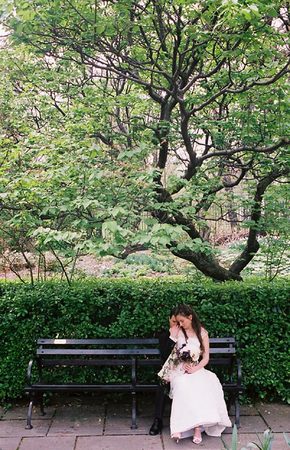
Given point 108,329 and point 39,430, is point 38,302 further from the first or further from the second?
point 39,430

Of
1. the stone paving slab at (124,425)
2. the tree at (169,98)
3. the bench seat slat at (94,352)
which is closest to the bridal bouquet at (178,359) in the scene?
the bench seat slat at (94,352)

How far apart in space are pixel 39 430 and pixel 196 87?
215 inches

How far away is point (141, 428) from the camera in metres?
4.49

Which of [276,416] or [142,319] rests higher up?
[142,319]

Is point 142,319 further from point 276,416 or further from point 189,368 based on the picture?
point 276,416

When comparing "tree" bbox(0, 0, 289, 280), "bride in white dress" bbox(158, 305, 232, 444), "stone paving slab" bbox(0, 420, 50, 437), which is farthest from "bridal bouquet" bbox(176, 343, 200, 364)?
"stone paving slab" bbox(0, 420, 50, 437)

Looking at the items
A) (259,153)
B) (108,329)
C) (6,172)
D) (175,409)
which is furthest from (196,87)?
(175,409)

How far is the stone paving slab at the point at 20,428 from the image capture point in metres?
4.38

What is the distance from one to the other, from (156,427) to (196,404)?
20.6 inches

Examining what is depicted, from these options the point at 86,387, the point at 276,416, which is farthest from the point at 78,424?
the point at 276,416

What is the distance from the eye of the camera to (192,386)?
4.25m

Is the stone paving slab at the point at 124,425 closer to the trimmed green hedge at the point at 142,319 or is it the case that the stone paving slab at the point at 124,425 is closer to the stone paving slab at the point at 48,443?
the stone paving slab at the point at 48,443

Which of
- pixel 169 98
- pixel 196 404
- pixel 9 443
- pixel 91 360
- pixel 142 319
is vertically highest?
pixel 169 98

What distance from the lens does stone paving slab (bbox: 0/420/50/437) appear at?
438 centimetres
